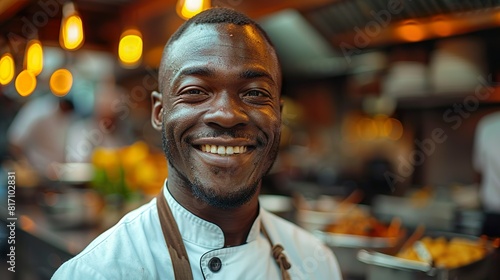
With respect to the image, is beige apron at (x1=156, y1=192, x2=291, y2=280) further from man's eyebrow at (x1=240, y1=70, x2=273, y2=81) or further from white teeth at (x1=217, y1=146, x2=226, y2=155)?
man's eyebrow at (x1=240, y1=70, x2=273, y2=81)

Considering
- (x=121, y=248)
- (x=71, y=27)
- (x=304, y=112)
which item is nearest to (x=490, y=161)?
(x=71, y=27)

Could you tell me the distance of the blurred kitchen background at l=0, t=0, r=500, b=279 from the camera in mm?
2529

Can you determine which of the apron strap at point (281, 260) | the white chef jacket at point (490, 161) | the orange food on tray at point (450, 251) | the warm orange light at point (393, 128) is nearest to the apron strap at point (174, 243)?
the apron strap at point (281, 260)

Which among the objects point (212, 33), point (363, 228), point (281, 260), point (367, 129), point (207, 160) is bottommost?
point (367, 129)

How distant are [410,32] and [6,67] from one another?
231 centimetres

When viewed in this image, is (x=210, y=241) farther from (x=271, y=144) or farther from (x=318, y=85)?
(x=318, y=85)

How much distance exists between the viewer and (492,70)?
3.93m

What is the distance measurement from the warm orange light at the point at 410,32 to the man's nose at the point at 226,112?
2236mm

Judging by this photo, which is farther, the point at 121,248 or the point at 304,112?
the point at 304,112

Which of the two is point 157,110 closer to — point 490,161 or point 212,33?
point 212,33

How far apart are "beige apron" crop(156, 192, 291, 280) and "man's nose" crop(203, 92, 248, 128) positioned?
234 mm

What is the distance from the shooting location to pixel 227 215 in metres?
1.06

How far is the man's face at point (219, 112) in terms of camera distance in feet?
3.17

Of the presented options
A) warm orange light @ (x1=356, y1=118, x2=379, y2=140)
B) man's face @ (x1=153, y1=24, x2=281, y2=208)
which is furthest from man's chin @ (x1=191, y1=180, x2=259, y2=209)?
warm orange light @ (x1=356, y1=118, x2=379, y2=140)
